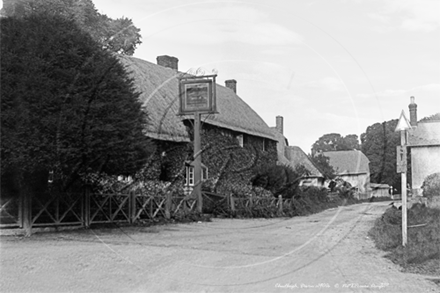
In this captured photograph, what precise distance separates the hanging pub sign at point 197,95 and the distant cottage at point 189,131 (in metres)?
1.58

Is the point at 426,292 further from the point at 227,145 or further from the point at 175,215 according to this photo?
the point at 227,145

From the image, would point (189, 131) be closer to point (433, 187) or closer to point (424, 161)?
point (433, 187)

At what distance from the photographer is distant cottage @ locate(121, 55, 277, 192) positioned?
920 inches

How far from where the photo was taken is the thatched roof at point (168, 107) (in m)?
23.1

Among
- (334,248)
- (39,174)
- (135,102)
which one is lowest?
(334,248)

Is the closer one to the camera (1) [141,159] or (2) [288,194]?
(1) [141,159]

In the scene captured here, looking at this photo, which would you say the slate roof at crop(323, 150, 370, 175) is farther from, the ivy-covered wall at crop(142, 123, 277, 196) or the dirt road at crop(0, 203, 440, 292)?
the dirt road at crop(0, 203, 440, 292)

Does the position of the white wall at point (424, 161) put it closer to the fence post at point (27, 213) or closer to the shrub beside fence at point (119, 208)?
the shrub beside fence at point (119, 208)

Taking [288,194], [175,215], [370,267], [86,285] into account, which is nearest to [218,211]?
[175,215]

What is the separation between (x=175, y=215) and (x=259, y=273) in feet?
33.7

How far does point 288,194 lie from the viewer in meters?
27.5

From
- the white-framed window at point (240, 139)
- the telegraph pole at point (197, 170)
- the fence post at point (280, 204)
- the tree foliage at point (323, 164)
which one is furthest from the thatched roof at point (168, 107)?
the tree foliage at point (323, 164)

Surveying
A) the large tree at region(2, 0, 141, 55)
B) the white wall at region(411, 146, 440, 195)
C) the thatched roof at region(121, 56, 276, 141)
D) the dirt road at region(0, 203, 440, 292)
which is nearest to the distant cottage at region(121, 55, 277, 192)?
the thatched roof at region(121, 56, 276, 141)

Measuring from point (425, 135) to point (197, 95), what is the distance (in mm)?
35634
